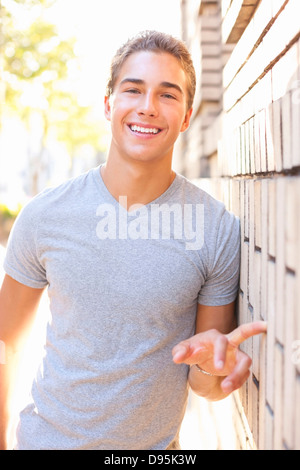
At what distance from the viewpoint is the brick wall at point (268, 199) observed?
1.41 metres

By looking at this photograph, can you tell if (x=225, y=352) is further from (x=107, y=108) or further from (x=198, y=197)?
(x=107, y=108)

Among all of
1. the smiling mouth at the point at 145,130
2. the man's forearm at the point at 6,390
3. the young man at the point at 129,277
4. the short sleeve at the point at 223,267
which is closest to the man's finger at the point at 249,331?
the young man at the point at 129,277

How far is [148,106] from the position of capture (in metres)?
2.30

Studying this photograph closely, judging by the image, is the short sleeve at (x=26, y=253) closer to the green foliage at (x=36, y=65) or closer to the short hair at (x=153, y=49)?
the short hair at (x=153, y=49)

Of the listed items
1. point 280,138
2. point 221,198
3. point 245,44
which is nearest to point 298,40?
point 280,138

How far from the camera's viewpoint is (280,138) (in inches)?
62.2

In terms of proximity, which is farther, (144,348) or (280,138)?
(144,348)

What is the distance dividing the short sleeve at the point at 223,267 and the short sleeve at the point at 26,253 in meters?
A: 0.68

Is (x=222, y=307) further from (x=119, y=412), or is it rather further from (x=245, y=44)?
(x=245, y=44)

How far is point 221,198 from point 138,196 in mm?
983

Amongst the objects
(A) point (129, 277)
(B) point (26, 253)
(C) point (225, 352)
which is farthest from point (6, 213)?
(C) point (225, 352)

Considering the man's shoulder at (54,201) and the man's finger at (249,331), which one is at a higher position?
the man's shoulder at (54,201)

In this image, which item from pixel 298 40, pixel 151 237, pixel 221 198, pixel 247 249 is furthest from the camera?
pixel 221 198

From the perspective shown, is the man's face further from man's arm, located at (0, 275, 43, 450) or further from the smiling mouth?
man's arm, located at (0, 275, 43, 450)
